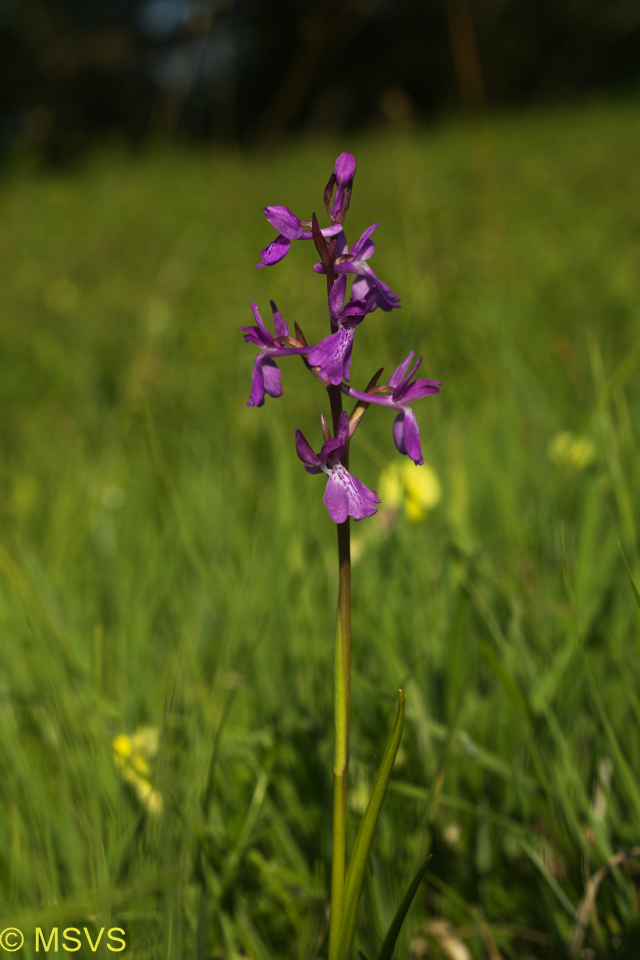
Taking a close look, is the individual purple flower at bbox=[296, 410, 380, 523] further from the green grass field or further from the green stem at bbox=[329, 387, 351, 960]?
the green grass field

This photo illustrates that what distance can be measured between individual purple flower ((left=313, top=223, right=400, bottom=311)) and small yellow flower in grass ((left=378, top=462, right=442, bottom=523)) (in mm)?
624

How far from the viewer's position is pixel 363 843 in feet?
1.87

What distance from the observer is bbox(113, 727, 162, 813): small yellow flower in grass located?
0.90 metres

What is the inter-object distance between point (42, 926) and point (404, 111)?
2482 millimetres

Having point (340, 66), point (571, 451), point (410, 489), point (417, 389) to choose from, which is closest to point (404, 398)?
point (417, 389)

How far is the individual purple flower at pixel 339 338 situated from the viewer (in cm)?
59

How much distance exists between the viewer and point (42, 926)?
0.75 m

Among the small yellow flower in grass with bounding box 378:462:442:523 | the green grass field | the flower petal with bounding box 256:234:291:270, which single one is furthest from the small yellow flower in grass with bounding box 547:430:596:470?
the flower petal with bounding box 256:234:291:270

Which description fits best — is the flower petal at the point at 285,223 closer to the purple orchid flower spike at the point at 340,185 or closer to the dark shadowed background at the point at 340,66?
the purple orchid flower spike at the point at 340,185

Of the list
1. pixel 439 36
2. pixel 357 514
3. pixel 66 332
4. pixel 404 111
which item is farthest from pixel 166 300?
pixel 439 36

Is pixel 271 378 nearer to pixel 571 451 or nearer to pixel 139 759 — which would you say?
pixel 139 759

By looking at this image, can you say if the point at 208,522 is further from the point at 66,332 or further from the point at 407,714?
the point at 66,332

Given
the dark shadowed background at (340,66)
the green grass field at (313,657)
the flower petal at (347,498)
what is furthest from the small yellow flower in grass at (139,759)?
the dark shadowed background at (340,66)

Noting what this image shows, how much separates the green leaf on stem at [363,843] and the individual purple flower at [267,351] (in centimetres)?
29
